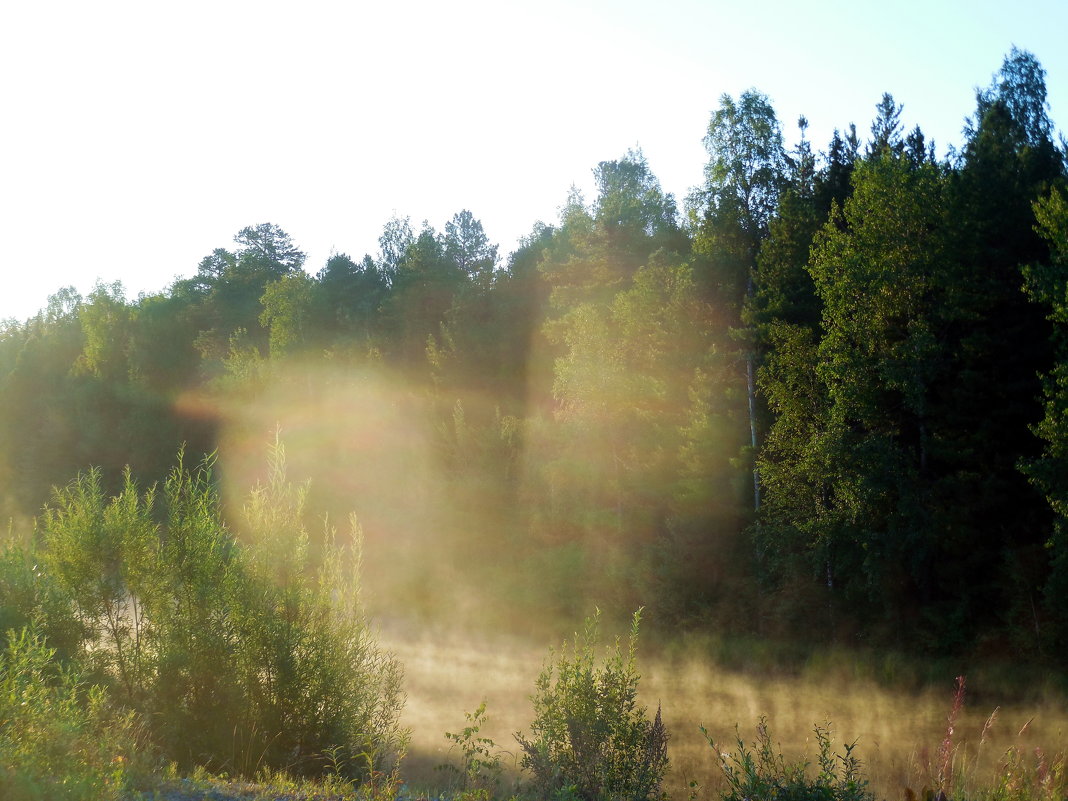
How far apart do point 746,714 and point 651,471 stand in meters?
11.4

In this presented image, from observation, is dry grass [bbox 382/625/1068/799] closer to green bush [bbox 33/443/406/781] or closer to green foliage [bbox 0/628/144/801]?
green bush [bbox 33/443/406/781]

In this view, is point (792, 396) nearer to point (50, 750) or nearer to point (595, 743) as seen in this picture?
point (595, 743)

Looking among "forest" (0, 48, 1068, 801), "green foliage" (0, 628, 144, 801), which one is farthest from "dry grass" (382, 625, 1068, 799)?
"green foliage" (0, 628, 144, 801)

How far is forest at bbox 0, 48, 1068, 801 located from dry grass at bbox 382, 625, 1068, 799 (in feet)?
5.45

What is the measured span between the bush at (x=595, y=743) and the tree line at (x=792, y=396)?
1175cm

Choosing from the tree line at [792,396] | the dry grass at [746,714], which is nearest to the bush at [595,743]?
the dry grass at [746,714]

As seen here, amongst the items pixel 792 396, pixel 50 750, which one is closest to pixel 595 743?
pixel 50 750

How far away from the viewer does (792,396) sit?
22.0 m

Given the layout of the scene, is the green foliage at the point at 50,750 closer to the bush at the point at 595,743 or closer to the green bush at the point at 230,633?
the green bush at the point at 230,633

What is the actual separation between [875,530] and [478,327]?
2266cm

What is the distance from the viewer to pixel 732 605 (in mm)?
24000

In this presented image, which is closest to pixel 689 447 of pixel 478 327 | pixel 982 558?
pixel 982 558

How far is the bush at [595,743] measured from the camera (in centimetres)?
827

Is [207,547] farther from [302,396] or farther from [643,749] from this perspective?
[302,396]
